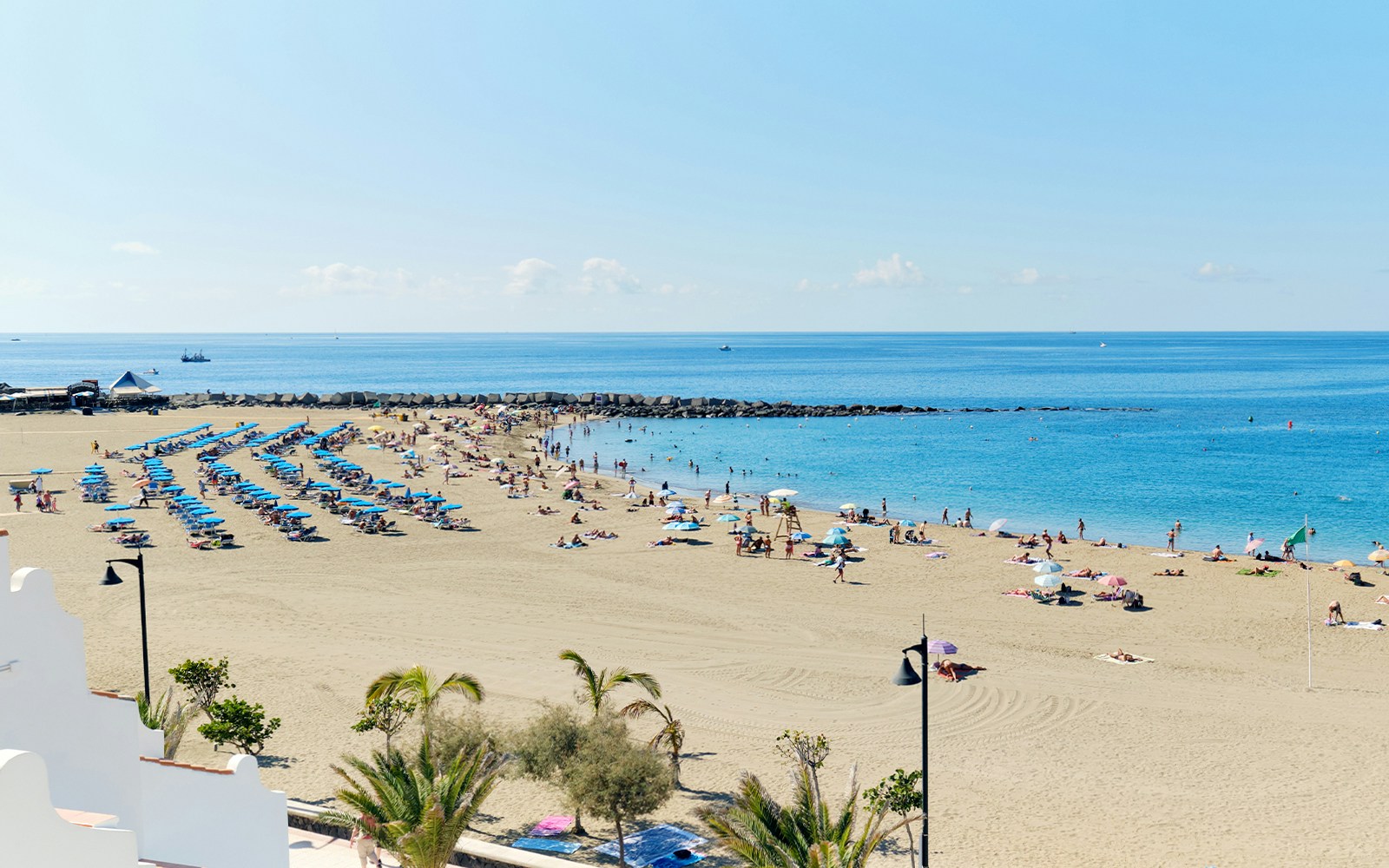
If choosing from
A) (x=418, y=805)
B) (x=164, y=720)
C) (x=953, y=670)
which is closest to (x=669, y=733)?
(x=418, y=805)

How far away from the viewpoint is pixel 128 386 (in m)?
87.2

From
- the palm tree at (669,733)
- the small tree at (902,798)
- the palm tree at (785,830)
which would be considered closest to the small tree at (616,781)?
the palm tree at (669,733)

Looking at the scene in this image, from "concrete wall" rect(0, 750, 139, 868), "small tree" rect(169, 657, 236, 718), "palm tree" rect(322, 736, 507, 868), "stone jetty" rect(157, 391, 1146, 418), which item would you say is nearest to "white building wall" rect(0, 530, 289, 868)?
"palm tree" rect(322, 736, 507, 868)

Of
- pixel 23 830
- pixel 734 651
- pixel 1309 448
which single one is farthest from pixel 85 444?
pixel 1309 448

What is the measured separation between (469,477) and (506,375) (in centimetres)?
12857

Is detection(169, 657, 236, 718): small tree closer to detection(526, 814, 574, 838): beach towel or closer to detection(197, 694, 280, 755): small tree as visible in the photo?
detection(197, 694, 280, 755): small tree

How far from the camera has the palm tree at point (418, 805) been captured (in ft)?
35.2

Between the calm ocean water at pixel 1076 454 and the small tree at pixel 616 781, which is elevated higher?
the small tree at pixel 616 781

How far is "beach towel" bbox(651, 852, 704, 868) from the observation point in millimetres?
14047

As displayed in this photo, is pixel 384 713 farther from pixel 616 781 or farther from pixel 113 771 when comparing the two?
pixel 113 771

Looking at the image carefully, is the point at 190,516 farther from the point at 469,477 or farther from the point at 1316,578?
the point at 1316,578

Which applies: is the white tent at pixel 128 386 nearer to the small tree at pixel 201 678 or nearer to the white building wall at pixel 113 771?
the small tree at pixel 201 678

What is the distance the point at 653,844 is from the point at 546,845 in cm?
149

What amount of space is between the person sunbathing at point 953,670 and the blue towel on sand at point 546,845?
405 inches
